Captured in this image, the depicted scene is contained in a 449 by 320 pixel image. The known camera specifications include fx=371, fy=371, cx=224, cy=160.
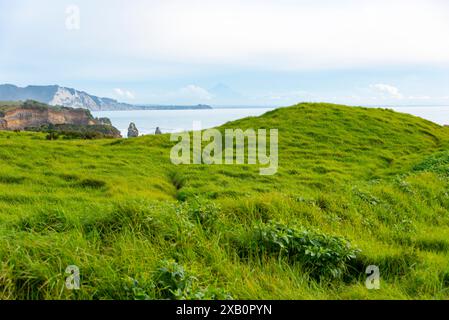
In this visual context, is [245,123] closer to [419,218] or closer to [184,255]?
[419,218]

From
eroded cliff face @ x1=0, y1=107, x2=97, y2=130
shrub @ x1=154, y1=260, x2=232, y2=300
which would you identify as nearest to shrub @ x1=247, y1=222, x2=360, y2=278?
shrub @ x1=154, y1=260, x2=232, y2=300

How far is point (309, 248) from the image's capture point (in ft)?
18.9

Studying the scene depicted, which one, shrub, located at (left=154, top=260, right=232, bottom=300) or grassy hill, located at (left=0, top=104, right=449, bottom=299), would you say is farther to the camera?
grassy hill, located at (left=0, top=104, right=449, bottom=299)

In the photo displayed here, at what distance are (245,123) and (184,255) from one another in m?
28.2
